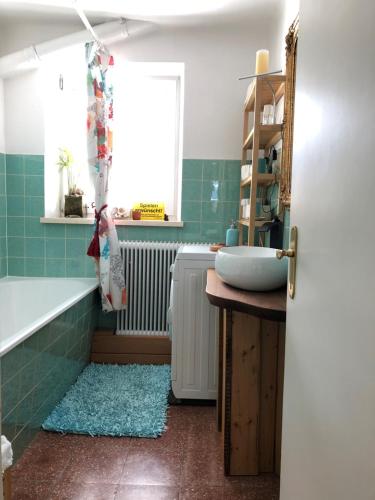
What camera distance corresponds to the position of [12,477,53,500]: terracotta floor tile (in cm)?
155

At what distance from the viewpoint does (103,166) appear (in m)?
2.78

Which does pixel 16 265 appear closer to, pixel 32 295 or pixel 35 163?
pixel 32 295

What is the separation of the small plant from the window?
5 cm

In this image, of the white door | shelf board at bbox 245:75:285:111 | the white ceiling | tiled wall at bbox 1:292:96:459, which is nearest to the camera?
the white door

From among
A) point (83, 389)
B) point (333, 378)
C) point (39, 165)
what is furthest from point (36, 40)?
point (333, 378)

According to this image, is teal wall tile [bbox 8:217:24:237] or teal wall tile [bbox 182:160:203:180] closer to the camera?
teal wall tile [bbox 182:160:203:180]

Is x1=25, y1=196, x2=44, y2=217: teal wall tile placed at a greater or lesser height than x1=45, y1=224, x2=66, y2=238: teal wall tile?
greater

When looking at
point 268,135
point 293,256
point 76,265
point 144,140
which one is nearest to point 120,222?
point 76,265

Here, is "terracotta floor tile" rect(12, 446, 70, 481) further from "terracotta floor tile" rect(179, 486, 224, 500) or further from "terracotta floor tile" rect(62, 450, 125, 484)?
"terracotta floor tile" rect(179, 486, 224, 500)

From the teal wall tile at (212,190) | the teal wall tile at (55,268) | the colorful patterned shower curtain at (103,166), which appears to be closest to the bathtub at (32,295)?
the teal wall tile at (55,268)

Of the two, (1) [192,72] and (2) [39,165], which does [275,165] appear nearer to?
(1) [192,72]

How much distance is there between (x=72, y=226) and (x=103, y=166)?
58 centimetres

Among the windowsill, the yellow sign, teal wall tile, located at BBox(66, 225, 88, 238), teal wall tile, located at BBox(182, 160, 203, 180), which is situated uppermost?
teal wall tile, located at BBox(182, 160, 203, 180)

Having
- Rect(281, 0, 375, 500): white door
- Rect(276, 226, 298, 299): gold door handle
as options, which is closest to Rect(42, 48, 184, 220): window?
Rect(276, 226, 298, 299): gold door handle
